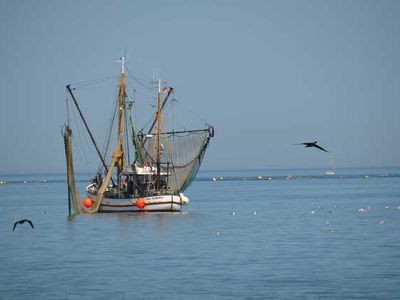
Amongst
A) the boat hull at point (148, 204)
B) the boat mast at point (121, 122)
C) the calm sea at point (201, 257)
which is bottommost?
the calm sea at point (201, 257)

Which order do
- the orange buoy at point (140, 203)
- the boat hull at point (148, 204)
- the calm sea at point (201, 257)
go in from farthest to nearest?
the boat hull at point (148, 204) < the orange buoy at point (140, 203) < the calm sea at point (201, 257)

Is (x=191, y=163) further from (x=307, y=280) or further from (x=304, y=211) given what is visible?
(x=307, y=280)

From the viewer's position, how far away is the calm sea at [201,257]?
4400cm

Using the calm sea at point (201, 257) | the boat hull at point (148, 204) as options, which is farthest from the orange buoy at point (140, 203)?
the calm sea at point (201, 257)

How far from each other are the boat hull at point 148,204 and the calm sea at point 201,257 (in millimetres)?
771

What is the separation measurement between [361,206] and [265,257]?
63.7 metres

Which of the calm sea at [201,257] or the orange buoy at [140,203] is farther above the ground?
the orange buoy at [140,203]

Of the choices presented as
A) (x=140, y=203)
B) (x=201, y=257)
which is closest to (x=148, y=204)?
(x=140, y=203)

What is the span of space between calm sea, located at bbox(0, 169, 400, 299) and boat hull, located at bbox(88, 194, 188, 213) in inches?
30.4

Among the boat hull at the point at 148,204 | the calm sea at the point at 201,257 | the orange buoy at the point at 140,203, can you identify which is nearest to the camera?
the calm sea at the point at 201,257

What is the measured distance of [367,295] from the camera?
41719mm

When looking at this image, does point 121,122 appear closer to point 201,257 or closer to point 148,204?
point 148,204

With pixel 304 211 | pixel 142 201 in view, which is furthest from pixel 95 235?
pixel 304 211

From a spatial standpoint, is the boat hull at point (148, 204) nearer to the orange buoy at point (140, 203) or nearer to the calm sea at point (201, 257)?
the orange buoy at point (140, 203)
